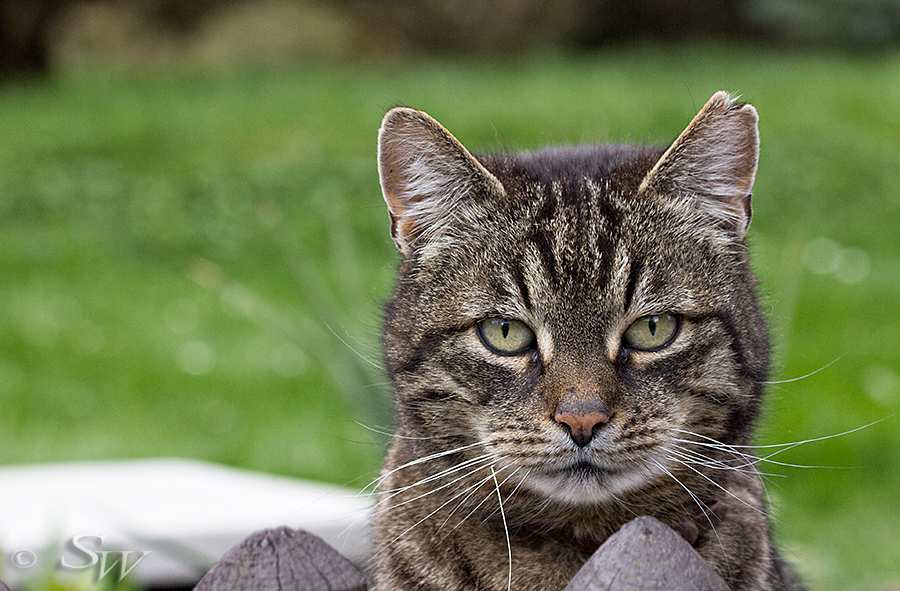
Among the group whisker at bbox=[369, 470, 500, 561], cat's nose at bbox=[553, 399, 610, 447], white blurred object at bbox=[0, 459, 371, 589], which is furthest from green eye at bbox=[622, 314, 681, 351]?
white blurred object at bbox=[0, 459, 371, 589]

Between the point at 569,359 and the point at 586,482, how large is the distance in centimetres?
21

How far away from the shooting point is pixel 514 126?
30.7 feet

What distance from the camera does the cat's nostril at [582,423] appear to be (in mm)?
1716

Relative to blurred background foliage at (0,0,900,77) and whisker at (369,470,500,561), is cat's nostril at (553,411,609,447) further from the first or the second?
blurred background foliage at (0,0,900,77)

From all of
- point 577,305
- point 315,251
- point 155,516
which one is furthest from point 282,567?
point 315,251

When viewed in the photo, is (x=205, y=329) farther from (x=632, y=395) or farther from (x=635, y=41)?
(x=635, y=41)

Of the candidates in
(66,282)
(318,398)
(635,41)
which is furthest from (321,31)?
(318,398)

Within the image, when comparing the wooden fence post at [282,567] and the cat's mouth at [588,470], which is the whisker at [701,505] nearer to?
the cat's mouth at [588,470]

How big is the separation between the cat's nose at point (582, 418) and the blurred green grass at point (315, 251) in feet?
1.87

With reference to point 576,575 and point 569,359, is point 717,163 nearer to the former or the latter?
point 569,359

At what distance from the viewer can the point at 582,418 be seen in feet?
5.63

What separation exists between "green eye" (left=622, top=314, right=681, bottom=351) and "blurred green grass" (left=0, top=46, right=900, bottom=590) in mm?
392

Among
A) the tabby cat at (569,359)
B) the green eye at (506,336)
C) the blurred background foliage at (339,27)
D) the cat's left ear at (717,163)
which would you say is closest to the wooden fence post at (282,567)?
the tabby cat at (569,359)

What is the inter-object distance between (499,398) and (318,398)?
3.93 metres
